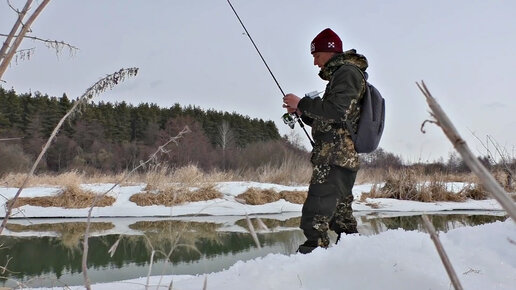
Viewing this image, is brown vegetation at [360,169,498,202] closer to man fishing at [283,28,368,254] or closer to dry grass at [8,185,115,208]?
dry grass at [8,185,115,208]

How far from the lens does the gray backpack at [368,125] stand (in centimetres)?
229

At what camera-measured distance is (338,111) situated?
216cm

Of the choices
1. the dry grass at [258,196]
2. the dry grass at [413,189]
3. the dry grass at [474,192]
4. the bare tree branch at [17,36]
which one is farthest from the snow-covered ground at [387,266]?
the dry grass at [474,192]

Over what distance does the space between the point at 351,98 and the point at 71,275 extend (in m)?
2.49

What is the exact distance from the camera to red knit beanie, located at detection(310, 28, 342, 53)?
246 centimetres

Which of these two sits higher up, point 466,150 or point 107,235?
point 466,150

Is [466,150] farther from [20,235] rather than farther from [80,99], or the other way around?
[20,235]

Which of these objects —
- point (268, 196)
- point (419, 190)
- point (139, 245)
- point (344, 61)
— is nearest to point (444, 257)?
point (344, 61)

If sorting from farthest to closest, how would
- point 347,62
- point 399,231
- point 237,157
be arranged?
point 237,157 < point 347,62 < point 399,231

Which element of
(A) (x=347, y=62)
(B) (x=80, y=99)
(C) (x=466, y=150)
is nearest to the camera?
(C) (x=466, y=150)

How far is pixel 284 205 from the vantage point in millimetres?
8047

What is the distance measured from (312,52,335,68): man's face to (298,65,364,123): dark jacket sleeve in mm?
213

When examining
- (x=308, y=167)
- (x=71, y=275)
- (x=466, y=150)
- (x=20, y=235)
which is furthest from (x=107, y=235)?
(x=308, y=167)

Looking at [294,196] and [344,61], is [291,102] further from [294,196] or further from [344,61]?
[294,196]
